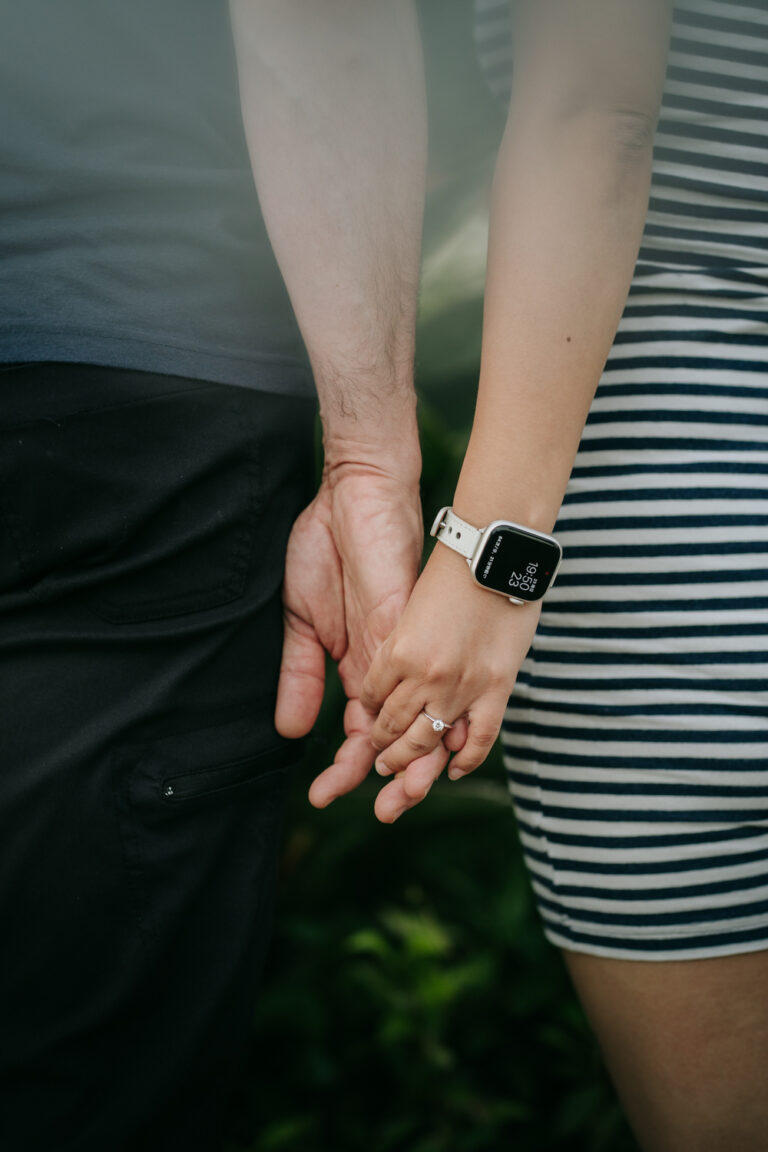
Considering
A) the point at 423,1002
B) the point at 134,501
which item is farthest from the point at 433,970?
the point at 134,501

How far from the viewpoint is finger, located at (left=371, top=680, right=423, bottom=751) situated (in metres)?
0.93

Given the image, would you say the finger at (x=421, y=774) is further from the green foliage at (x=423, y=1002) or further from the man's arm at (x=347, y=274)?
the green foliage at (x=423, y=1002)

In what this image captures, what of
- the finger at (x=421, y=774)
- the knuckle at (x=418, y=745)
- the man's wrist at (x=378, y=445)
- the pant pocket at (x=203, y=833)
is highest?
the man's wrist at (x=378, y=445)

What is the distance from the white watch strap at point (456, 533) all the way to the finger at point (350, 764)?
10.8 inches

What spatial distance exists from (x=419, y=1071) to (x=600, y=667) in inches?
46.4

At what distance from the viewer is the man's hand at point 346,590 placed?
3.35 feet

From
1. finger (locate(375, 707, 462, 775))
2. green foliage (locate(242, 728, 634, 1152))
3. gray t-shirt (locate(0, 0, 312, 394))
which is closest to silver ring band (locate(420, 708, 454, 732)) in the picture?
finger (locate(375, 707, 462, 775))

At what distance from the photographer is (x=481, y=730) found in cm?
94

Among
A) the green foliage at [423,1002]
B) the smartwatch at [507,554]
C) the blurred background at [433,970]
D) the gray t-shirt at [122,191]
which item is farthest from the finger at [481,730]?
the green foliage at [423,1002]

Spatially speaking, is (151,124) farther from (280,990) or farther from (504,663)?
(280,990)

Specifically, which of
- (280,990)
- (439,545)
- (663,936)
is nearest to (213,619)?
(439,545)

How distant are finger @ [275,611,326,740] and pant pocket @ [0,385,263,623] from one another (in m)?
0.14

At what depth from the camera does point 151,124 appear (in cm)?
93

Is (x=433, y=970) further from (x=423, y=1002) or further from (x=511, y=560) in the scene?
(x=511, y=560)
